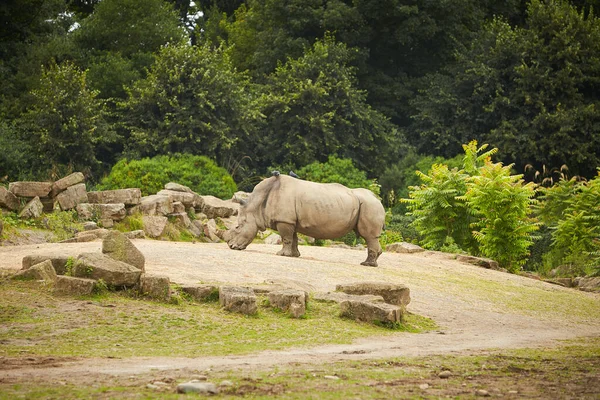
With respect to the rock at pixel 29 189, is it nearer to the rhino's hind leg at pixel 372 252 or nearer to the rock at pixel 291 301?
the rhino's hind leg at pixel 372 252

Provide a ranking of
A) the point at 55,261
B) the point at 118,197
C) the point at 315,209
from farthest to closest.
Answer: the point at 118,197 → the point at 315,209 → the point at 55,261

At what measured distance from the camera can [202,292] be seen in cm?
1412

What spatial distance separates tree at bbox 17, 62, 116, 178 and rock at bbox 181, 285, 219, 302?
68.0 ft

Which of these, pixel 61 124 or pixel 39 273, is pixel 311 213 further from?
pixel 61 124

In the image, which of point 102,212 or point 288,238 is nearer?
point 288,238

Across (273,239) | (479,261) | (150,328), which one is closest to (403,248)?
(479,261)

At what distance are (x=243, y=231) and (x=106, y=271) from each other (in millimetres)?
6426

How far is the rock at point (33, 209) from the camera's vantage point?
2522 centimetres

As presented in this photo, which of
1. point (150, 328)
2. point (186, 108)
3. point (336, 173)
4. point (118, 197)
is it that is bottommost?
point (150, 328)

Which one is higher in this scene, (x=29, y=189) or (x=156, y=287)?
(x=29, y=189)

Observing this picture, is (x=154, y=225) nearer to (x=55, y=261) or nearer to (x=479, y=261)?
(x=479, y=261)

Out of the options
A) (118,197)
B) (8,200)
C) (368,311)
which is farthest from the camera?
(118,197)

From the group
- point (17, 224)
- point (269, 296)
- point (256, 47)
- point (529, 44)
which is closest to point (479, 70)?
point (529, 44)

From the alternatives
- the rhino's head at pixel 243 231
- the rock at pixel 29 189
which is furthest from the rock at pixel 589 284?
the rock at pixel 29 189
